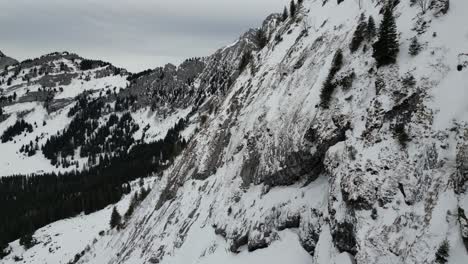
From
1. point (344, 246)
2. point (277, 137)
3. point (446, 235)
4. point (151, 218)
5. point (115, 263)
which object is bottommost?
point (115, 263)

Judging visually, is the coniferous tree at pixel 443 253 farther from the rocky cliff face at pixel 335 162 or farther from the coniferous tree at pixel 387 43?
the coniferous tree at pixel 387 43

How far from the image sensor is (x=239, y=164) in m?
41.7

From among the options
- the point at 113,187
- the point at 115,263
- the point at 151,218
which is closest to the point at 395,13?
the point at 151,218

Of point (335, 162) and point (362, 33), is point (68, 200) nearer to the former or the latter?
point (362, 33)

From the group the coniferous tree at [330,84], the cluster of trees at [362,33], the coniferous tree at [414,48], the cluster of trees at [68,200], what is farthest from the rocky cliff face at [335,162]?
the cluster of trees at [68,200]

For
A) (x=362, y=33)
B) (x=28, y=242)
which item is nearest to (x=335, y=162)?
(x=362, y=33)

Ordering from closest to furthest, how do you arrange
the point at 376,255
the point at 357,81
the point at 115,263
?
the point at 376,255 < the point at 357,81 < the point at 115,263

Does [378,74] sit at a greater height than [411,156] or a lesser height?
greater

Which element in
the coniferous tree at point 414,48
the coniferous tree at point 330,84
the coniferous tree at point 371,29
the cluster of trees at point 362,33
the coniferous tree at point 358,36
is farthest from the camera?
the coniferous tree at point 358,36

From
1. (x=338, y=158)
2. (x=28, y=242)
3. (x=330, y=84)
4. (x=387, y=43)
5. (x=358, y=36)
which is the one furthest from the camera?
(x=28, y=242)

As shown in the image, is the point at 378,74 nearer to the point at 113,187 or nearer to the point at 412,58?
the point at 412,58

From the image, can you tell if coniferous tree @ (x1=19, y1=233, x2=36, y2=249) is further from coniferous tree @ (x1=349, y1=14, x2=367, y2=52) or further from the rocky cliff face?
coniferous tree @ (x1=349, y1=14, x2=367, y2=52)

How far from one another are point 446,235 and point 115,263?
45758 mm

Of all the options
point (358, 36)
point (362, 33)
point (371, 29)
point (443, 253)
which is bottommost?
point (443, 253)
